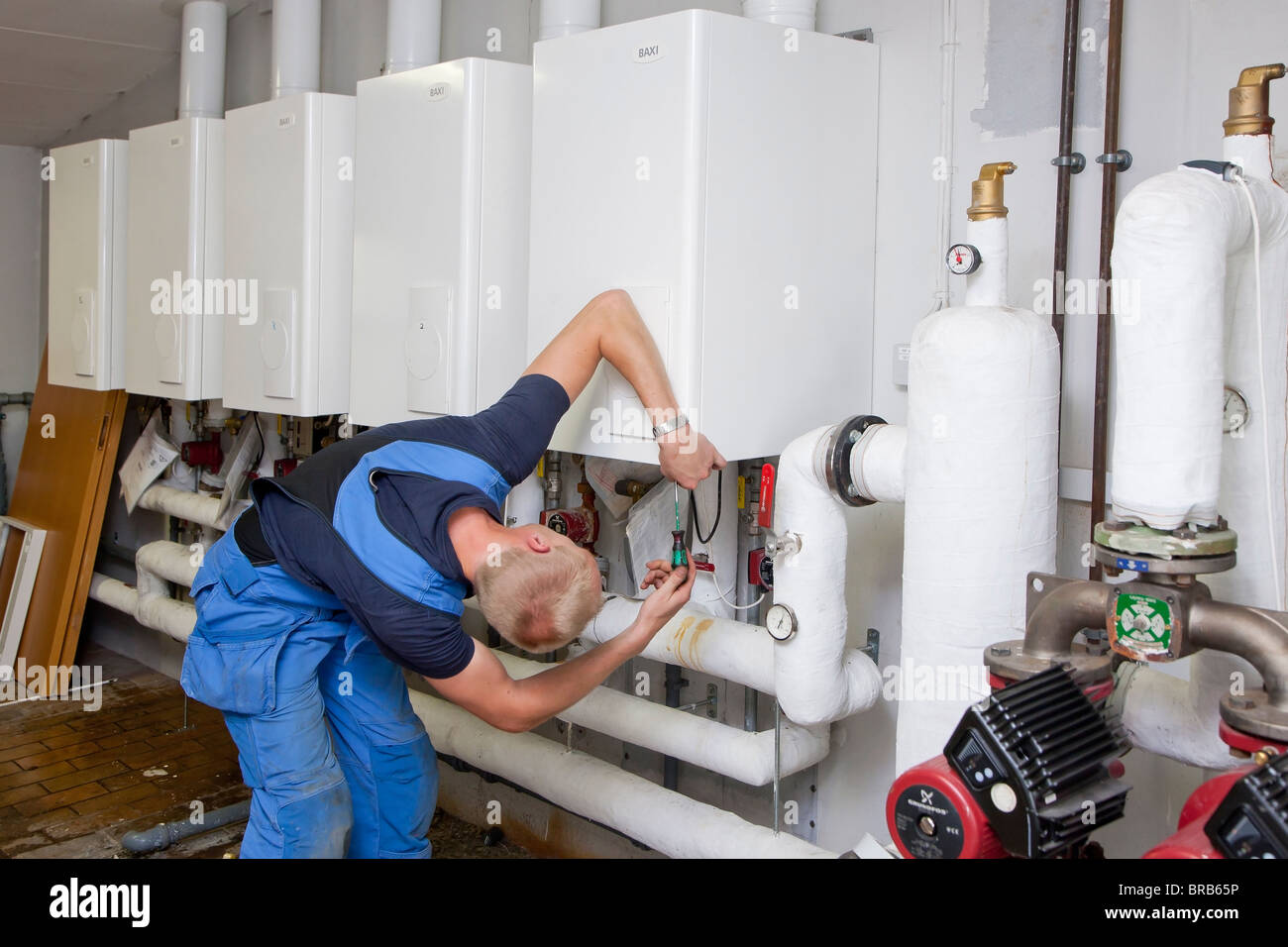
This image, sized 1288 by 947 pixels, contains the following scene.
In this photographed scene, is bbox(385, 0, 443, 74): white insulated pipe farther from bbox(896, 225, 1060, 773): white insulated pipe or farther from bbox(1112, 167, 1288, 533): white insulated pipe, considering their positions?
bbox(1112, 167, 1288, 533): white insulated pipe

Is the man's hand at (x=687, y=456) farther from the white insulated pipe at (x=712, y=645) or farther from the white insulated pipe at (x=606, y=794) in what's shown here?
the white insulated pipe at (x=606, y=794)

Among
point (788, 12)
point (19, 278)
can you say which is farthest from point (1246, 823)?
point (19, 278)

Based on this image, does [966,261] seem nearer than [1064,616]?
No

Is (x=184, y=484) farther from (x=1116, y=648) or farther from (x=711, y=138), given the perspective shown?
(x=1116, y=648)

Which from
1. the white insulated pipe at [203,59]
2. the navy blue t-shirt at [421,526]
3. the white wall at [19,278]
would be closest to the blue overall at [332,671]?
the navy blue t-shirt at [421,526]

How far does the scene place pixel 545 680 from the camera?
1.91m

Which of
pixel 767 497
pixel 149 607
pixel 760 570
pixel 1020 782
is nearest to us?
pixel 1020 782

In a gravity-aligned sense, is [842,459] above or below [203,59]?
below

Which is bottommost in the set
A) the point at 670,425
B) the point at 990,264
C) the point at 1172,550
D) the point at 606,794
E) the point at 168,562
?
the point at 606,794

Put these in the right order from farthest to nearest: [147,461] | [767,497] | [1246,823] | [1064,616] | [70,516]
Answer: [70,516], [147,461], [767,497], [1064,616], [1246,823]

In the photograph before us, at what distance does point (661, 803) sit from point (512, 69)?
1.55m

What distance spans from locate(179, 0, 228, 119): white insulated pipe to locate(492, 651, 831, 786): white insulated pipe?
225 cm

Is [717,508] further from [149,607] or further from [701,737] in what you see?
[149,607]

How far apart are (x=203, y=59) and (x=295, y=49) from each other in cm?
50
